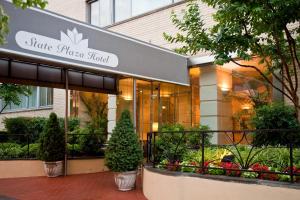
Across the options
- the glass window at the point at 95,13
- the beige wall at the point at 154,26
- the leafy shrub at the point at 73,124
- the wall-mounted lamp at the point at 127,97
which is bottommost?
the leafy shrub at the point at 73,124

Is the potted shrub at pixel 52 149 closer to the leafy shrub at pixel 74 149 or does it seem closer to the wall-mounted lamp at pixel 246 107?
the leafy shrub at pixel 74 149

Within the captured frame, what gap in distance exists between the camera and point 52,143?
1101cm

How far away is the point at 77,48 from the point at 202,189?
457 centimetres

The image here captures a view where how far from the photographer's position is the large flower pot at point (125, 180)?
8.83 metres

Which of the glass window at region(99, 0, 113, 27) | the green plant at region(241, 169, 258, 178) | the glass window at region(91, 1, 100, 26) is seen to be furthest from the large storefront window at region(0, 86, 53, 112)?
the green plant at region(241, 169, 258, 178)

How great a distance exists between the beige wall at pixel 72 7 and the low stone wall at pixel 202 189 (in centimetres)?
1204

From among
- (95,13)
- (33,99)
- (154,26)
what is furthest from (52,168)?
(33,99)

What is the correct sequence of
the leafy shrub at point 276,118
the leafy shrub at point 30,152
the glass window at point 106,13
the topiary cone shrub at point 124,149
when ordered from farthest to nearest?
the glass window at point 106,13, the leafy shrub at point 30,152, the leafy shrub at point 276,118, the topiary cone shrub at point 124,149

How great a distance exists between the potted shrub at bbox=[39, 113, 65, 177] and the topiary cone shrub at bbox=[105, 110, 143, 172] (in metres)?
2.72

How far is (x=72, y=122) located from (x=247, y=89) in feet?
28.3

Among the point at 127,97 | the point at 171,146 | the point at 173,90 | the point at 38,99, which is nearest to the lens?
the point at 171,146

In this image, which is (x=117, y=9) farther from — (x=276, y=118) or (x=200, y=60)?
(x=276, y=118)

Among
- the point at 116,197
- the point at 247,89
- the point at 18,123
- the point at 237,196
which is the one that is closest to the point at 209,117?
the point at 247,89

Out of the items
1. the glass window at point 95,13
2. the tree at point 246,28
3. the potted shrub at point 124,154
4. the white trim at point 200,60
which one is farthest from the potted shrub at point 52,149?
the glass window at point 95,13
